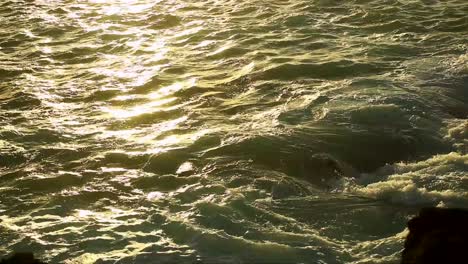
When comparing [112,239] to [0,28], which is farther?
[0,28]

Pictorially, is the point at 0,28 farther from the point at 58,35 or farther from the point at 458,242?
the point at 458,242

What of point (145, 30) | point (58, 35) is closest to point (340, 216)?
point (145, 30)

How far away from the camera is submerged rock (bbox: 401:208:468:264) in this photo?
4.32 metres

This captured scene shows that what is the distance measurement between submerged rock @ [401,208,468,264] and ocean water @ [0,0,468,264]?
3.68ft

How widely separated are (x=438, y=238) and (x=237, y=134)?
14.5 ft

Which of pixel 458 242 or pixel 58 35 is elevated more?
pixel 458 242

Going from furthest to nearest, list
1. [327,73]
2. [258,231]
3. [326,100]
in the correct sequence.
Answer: [327,73] < [326,100] < [258,231]

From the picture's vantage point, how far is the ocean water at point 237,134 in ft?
20.7

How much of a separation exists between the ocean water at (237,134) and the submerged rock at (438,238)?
1.12m

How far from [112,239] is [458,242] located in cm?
336

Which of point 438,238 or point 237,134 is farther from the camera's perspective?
point 237,134

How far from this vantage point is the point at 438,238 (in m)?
4.40

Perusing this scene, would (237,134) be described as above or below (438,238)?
below

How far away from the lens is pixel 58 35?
14242 mm
